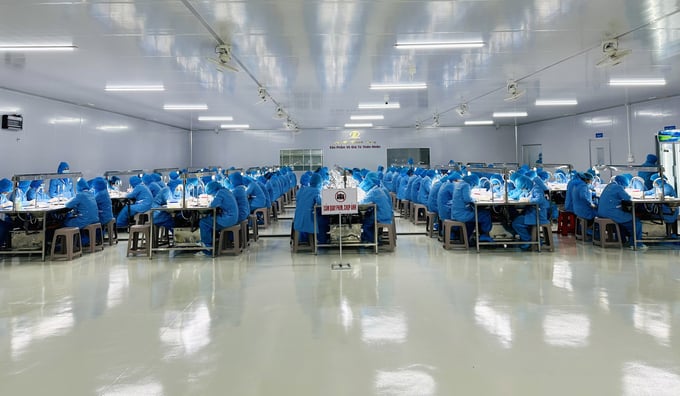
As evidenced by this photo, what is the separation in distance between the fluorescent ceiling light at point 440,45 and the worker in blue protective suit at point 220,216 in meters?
3.61

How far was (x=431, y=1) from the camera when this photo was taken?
185 inches

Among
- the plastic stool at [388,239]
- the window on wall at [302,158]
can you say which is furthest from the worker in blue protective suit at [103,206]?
the window on wall at [302,158]

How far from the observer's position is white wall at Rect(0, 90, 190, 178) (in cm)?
951

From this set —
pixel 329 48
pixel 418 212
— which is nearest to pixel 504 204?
pixel 329 48

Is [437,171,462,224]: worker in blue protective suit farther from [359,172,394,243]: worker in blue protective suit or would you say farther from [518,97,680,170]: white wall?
[518,97,680,170]: white wall

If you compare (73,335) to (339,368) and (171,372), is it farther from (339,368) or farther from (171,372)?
(339,368)

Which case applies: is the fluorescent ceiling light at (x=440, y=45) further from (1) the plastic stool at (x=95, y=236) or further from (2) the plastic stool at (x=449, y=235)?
(1) the plastic stool at (x=95, y=236)

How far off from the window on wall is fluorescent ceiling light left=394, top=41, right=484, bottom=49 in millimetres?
14783

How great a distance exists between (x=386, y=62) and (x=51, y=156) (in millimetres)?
8929

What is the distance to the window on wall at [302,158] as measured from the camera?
21156 mm

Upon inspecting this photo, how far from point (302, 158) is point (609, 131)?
1310 centimetres

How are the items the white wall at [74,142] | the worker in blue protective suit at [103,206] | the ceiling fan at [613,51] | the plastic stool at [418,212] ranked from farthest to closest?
the plastic stool at [418,212] < the white wall at [74,142] < the worker in blue protective suit at [103,206] < the ceiling fan at [613,51]

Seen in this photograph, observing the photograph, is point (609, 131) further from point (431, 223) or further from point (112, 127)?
point (112, 127)

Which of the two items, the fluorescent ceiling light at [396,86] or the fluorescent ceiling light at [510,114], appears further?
the fluorescent ceiling light at [510,114]
